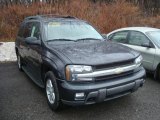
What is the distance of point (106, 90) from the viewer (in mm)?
3811

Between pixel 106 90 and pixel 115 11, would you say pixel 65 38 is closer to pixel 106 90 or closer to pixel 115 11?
pixel 106 90

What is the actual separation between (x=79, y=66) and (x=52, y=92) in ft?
2.89

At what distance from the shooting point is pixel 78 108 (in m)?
4.47

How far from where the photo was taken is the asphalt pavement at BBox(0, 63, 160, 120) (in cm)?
416

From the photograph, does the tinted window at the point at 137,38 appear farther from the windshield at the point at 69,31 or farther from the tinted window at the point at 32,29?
the tinted window at the point at 32,29

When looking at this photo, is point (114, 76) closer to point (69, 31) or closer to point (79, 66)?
point (79, 66)

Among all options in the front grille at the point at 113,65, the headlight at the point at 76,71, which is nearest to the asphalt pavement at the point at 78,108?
the headlight at the point at 76,71

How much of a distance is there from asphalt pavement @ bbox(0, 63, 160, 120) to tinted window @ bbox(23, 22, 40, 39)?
52.8 inches

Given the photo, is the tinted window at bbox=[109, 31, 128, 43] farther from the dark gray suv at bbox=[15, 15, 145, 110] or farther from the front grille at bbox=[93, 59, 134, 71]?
the front grille at bbox=[93, 59, 134, 71]

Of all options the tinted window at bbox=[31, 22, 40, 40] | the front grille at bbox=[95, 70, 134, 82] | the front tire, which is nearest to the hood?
the front grille at bbox=[95, 70, 134, 82]

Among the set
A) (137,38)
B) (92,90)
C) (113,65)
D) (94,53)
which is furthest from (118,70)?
(137,38)

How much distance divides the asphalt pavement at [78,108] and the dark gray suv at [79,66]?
316 mm

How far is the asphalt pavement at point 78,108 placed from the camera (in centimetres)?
416

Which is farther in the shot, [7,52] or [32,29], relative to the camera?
[7,52]
